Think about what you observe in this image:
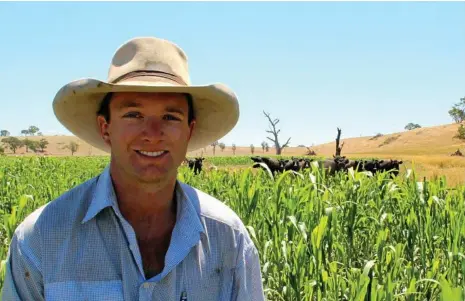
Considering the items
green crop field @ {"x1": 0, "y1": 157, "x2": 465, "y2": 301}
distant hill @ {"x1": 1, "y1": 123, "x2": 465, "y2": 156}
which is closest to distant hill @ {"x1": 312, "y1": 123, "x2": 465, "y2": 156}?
distant hill @ {"x1": 1, "y1": 123, "x2": 465, "y2": 156}

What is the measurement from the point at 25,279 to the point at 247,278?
77cm

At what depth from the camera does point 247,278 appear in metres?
2.06

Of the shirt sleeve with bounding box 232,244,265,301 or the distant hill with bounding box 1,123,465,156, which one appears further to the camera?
the distant hill with bounding box 1,123,465,156

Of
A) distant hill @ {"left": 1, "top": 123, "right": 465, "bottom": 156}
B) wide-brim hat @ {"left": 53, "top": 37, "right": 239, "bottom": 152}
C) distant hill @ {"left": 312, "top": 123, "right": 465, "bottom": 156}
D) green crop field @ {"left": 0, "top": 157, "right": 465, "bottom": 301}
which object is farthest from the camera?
distant hill @ {"left": 312, "top": 123, "right": 465, "bottom": 156}

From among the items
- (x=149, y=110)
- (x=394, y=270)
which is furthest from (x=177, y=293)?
(x=394, y=270)

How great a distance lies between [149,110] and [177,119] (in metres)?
0.10

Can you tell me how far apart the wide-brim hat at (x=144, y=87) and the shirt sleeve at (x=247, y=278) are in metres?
0.58

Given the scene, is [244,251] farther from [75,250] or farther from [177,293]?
[75,250]

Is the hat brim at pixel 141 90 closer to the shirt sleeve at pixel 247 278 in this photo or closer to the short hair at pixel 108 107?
the short hair at pixel 108 107

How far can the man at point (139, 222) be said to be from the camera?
1835 mm

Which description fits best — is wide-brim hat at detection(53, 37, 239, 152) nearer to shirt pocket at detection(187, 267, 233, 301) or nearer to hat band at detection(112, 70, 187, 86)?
hat band at detection(112, 70, 187, 86)

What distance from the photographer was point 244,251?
6.79ft

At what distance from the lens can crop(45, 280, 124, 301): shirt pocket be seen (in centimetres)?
181

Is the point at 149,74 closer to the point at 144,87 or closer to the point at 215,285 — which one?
the point at 144,87
